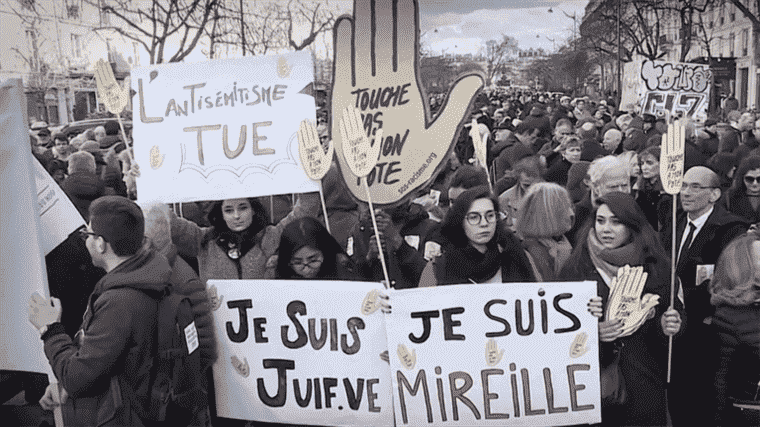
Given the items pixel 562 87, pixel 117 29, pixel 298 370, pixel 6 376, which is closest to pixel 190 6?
pixel 117 29

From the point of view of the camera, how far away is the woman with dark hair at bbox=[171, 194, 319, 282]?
371cm

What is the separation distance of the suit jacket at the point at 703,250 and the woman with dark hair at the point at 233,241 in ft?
6.25

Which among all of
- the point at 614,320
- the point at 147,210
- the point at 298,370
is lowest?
the point at 298,370

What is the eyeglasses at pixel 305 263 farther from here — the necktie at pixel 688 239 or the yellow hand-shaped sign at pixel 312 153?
the necktie at pixel 688 239

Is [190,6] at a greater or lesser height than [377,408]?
greater

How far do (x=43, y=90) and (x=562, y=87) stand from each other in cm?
693

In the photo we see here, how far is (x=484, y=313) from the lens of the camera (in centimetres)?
280

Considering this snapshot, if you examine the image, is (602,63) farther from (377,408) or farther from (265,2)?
(377,408)

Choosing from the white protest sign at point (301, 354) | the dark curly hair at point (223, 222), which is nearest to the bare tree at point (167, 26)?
the dark curly hair at point (223, 222)

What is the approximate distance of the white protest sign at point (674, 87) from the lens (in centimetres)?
797

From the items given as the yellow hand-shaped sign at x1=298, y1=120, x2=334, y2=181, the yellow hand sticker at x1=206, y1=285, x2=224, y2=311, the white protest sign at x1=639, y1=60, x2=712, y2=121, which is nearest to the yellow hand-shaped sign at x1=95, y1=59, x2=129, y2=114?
the yellow hand-shaped sign at x1=298, y1=120, x2=334, y2=181

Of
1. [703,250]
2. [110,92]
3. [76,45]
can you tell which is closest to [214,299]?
[110,92]

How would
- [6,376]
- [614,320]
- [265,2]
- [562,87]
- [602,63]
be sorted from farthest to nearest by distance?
[602,63]
[562,87]
[265,2]
[6,376]
[614,320]

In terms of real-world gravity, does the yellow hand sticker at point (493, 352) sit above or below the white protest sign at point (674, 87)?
below
